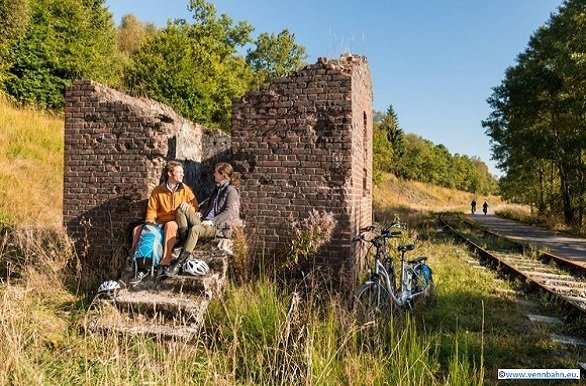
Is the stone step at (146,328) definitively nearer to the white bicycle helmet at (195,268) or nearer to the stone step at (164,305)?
the stone step at (164,305)

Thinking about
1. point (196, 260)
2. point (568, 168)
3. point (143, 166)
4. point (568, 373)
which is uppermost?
point (568, 168)

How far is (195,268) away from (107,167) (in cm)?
270

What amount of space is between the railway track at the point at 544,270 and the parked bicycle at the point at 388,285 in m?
2.22

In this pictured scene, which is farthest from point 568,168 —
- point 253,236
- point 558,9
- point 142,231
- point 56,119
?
point 56,119

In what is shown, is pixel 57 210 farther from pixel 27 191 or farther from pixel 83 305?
pixel 83 305

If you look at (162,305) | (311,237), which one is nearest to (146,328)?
(162,305)

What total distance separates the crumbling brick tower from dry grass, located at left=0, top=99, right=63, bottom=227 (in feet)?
15.4

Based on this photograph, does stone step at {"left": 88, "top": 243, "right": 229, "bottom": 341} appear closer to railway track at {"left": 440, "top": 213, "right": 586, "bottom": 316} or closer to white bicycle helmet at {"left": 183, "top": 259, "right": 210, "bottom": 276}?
white bicycle helmet at {"left": 183, "top": 259, "right": 210, "bottom": 276}

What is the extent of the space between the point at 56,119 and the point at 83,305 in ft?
50.0

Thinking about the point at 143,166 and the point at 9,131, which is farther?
the point at 9,131

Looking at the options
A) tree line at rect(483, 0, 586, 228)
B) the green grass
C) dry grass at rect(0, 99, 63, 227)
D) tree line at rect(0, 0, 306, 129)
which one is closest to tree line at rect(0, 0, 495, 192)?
tree line at rect(0, 0, 306, 129)

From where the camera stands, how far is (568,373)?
171 inches

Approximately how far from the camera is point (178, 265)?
5875mm

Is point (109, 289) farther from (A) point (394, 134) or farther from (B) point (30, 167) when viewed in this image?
(A) point (394, 134)
